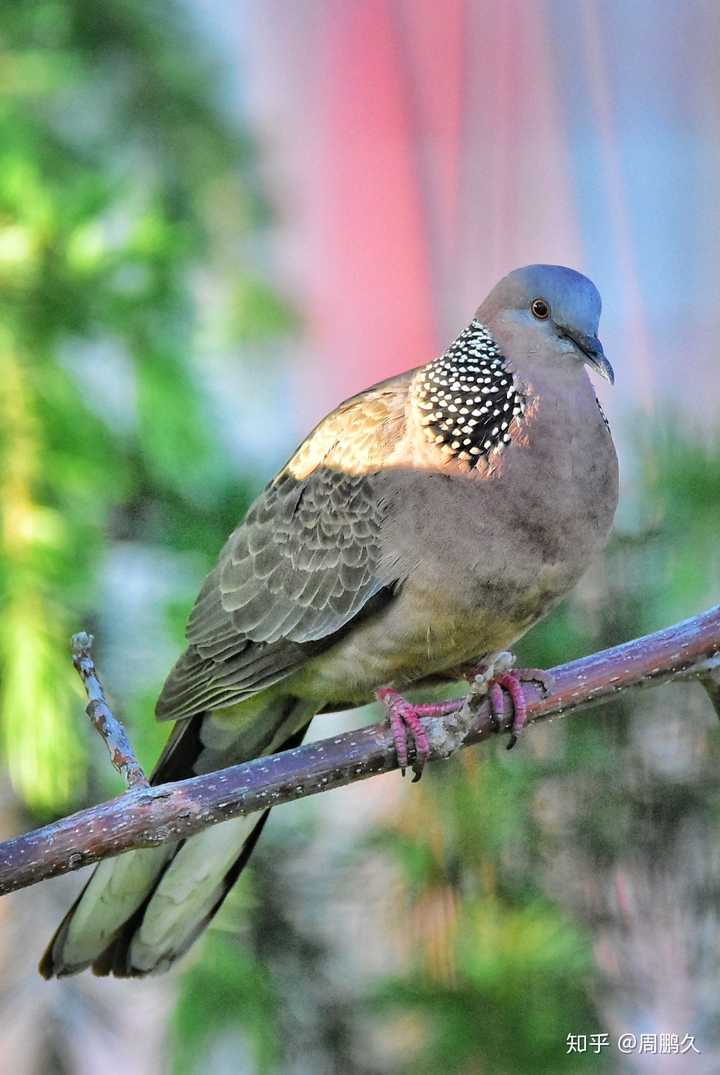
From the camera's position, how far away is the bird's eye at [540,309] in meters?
2.44

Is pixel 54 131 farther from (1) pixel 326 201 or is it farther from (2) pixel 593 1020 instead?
(2) pixel 593 1020

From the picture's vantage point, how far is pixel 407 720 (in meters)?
2.32

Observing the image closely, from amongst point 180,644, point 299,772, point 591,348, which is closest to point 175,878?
point 180,644

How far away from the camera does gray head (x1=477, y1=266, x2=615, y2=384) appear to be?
2381 millimetres

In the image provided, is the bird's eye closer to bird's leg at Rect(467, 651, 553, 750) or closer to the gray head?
the gray head

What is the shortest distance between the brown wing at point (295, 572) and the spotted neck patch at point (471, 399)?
0.09 meters

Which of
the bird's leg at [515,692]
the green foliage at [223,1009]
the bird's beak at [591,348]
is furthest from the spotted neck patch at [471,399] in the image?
the green foliage at [223,1009]

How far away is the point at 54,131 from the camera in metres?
3.12

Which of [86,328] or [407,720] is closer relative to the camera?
[407,720]

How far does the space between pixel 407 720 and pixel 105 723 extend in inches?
21.0

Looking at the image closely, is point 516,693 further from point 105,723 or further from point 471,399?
point 105,723

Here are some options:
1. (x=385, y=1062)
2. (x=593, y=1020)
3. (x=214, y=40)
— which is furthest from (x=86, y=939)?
(x=214, y=40)

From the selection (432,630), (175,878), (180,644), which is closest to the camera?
(432,630)

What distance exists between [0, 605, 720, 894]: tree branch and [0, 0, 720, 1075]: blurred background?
0.47 meters
